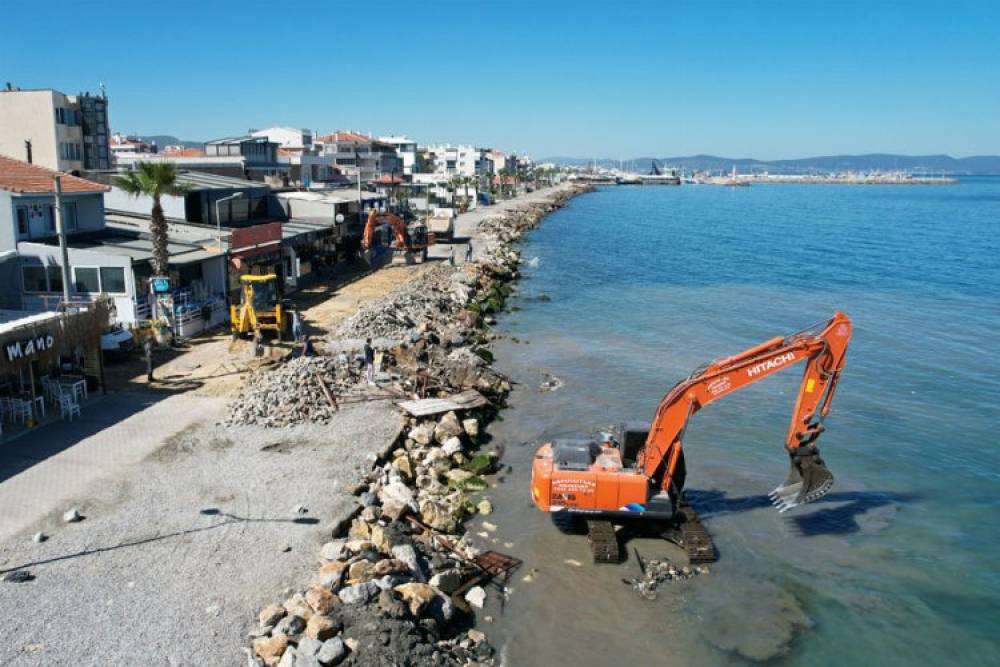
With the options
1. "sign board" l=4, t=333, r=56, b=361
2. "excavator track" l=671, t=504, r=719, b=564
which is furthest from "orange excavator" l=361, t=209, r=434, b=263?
"excavator track" l=671, t=504, r=719, b=564

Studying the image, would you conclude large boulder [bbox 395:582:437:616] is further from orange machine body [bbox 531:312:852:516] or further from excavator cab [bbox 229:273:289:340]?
excavator cab [bbox 229:273:289:340]

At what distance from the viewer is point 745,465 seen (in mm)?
21672

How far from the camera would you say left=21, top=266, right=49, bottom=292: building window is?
1075 inches

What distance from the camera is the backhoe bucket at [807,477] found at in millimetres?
15555

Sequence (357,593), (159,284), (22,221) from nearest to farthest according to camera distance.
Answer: (357,593) < (159,284) < (22,221)

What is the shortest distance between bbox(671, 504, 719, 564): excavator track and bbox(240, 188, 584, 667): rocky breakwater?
450cm

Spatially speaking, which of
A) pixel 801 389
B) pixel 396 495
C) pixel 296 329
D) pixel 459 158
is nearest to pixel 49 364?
pixel 296 329

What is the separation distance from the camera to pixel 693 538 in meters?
16.5

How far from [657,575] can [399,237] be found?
4033cm

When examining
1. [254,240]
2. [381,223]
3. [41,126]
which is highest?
[41,126]

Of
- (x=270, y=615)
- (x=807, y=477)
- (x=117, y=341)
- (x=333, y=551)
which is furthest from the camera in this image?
(x=117, y=341)

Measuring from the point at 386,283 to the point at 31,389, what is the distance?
25.5 meters

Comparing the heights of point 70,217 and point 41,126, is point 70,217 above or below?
below

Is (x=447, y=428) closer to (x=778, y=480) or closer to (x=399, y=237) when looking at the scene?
(x=778, y=480)
